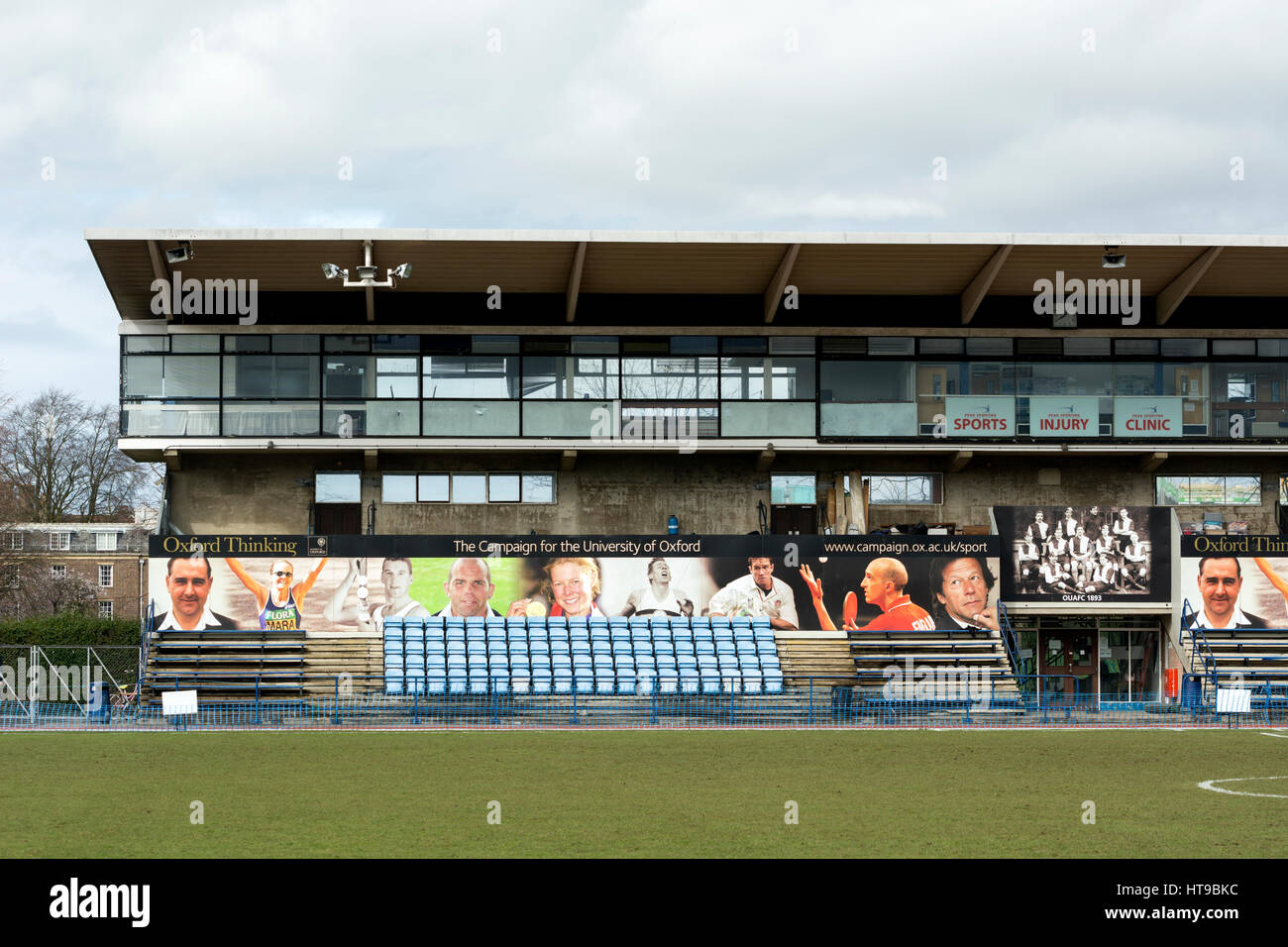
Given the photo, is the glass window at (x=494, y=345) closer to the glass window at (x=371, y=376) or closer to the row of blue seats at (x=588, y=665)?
the glass window at (x=371, y=376)

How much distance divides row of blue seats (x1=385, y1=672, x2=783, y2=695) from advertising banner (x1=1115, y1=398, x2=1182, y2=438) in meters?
13.0

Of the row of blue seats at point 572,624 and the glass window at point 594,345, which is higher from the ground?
the glass window at point 594,345

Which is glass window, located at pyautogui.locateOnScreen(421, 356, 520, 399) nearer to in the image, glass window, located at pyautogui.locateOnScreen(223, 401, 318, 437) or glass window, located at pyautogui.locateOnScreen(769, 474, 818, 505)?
glass window, located at pyautogui.locateOnScreen(223, 401, 318, 437)

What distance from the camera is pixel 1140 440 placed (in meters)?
38.1

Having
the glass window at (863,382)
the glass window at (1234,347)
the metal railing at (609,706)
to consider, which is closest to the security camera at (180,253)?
the metal railing at (609,706)

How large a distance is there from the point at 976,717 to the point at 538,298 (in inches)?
640

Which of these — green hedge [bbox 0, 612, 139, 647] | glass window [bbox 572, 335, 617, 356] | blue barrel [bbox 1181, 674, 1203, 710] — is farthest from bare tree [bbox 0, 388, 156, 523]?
blue barrel [bbox 1181, 674, 1203, 710]

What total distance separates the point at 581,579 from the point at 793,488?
713 centimetres

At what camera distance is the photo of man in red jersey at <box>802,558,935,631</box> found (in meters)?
35.2

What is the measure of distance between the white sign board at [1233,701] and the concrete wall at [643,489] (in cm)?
1028

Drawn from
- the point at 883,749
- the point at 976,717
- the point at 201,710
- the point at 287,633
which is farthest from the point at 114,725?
the point at 976,717

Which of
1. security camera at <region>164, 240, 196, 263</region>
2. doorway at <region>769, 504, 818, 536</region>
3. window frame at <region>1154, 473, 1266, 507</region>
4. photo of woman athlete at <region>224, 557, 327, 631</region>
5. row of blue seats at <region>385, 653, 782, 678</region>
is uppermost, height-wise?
security camera at <region>164, 240, 196, 263</region>

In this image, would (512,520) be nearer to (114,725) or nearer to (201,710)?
(201,710)

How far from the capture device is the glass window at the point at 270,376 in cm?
3678
